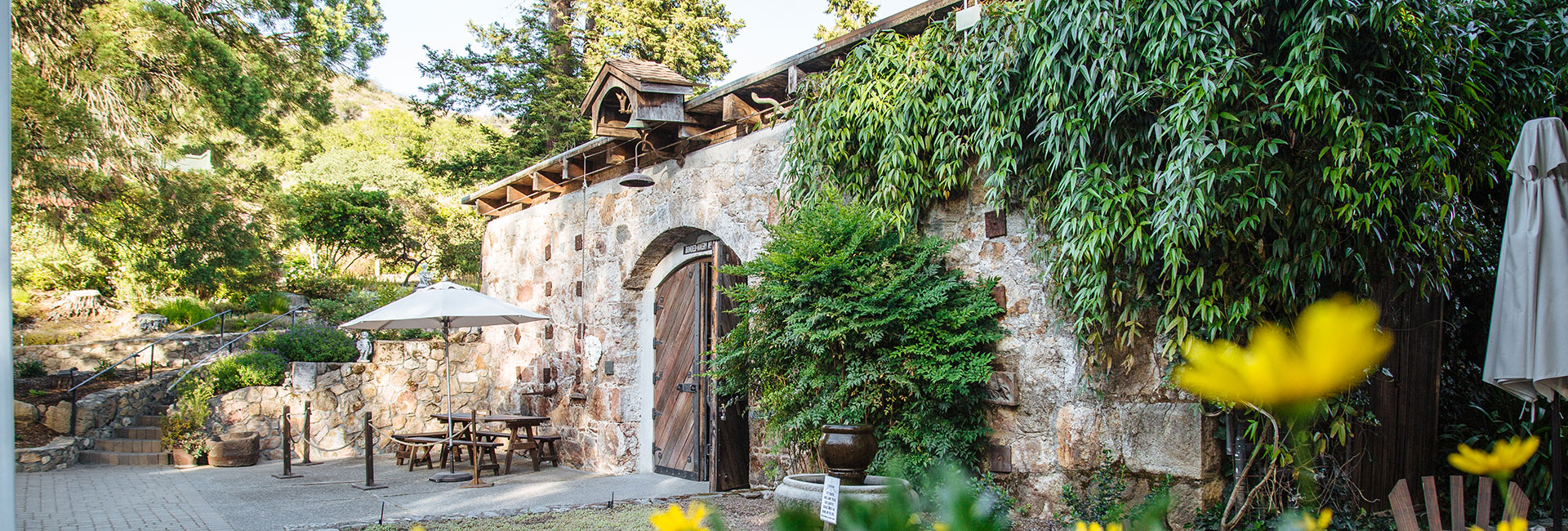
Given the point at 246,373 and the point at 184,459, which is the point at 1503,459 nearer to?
→ the point at 184,459

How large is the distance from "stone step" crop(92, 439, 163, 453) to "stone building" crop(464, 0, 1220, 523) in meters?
3.31

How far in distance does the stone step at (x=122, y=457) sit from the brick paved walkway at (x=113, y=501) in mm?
269

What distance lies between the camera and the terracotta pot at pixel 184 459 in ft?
31.1

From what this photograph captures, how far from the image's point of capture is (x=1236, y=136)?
384 centimetres

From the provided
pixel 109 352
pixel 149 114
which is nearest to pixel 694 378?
pixel 149 114

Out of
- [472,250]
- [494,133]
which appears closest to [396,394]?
[494,133]

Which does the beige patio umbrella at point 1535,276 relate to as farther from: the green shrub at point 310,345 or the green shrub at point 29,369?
the green shrub at point 29,369

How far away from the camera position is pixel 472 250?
19.7 metres

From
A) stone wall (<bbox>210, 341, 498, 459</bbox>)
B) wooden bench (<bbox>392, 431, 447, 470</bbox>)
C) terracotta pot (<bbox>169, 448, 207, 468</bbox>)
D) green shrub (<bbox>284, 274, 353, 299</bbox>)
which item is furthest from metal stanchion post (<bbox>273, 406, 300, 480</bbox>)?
green shrub (<bbox>284, 274, 353, 299</bbox>)

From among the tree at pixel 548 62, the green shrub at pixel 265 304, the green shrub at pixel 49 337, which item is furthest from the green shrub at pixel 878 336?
the green shrub at pixel 265 304

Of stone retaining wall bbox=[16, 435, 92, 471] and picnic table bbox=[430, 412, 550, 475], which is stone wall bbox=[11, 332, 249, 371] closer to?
stone retaining wall bbox=[16, 435, 92, 471]

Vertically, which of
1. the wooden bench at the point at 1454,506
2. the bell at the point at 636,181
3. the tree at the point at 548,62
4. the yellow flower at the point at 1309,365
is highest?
the tree at the point at 548,62

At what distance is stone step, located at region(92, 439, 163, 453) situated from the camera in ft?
32.3

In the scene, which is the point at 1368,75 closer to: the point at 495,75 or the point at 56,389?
the point at 56,389
